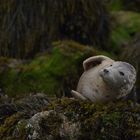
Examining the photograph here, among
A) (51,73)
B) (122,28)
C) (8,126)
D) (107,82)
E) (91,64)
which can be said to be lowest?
(122,28)

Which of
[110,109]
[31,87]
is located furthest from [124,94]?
[31,87]

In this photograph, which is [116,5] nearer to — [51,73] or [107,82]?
[51,73]

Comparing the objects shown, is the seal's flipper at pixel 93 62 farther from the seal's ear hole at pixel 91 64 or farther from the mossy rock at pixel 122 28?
the mossy rock at pixel 122 28

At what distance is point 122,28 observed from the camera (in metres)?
13.1

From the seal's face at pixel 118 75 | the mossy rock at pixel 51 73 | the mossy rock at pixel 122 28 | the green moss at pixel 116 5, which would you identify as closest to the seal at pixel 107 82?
the seal's face at pixel 118 75

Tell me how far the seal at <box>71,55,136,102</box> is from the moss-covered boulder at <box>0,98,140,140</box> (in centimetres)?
21

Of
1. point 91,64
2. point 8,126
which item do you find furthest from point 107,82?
point 8,126

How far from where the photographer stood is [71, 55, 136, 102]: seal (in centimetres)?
611

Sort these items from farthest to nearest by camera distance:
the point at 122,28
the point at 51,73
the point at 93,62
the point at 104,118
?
the point at 122,28 → the point at 51,73 → the point at 93,62 → the point at 104,118

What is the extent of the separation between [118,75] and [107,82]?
4.6 inches

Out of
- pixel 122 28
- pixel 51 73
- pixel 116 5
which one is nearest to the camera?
pixel 51 73

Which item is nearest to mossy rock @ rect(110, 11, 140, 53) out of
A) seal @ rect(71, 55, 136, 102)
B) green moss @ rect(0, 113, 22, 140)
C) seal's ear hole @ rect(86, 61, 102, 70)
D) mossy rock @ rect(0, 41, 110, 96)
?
mossy rock @ rect(0, 41, 110, 96)

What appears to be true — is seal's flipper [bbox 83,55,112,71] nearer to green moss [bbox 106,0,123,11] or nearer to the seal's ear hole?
the seal's ear hole

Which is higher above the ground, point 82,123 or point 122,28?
point 82,123
